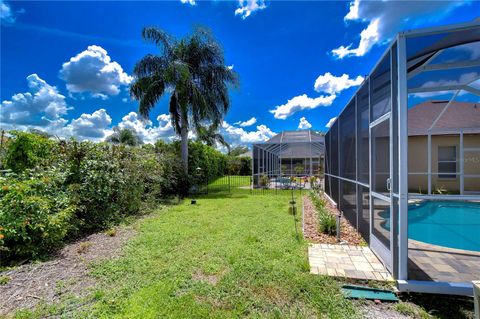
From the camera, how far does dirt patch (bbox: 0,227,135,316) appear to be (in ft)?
8.77

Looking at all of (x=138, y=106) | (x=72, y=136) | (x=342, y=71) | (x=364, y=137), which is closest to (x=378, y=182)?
(x=364, y=137)

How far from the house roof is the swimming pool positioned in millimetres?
3081

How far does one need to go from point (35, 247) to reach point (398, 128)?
5614 mm

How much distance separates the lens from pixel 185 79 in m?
11.5

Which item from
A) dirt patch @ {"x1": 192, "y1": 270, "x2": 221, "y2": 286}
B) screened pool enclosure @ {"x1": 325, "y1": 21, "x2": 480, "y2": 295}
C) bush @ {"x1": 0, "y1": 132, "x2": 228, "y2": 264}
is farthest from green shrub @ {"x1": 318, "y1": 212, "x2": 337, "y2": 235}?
bush @ {"x1": 0, "y1": 132, "x2": 228, "y2": 264}

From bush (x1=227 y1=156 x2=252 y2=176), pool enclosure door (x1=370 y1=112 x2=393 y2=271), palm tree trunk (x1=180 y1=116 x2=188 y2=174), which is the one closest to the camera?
pool enclosure door (x1=370 y1=112 x2=393 y2=271)

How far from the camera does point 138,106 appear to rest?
1254cm

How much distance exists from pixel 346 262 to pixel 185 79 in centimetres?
1063

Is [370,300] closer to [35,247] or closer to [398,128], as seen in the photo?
[398,128]

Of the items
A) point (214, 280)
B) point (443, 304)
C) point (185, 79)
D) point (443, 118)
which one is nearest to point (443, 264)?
point (443, 304)

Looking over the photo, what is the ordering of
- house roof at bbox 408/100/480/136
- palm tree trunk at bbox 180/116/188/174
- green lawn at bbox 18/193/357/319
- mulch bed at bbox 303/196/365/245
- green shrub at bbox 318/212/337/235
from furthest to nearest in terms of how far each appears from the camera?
1. palm tree trunk at bbox 180/116/188/174
2. house roof at bbox 408/100/480/136
3. green shrub at bbox 318/212/337/235
4. mulch bed at bbox 303/196/365/245
5. green lawn at bbox 18/193/357/319

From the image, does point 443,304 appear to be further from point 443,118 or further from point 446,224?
point 443,118

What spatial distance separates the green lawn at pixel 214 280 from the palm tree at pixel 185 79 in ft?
26.3

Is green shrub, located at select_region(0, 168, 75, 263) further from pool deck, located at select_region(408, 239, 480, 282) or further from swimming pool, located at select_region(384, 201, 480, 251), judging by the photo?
pool deck, located at select_region(408, 239, 480, 282)
